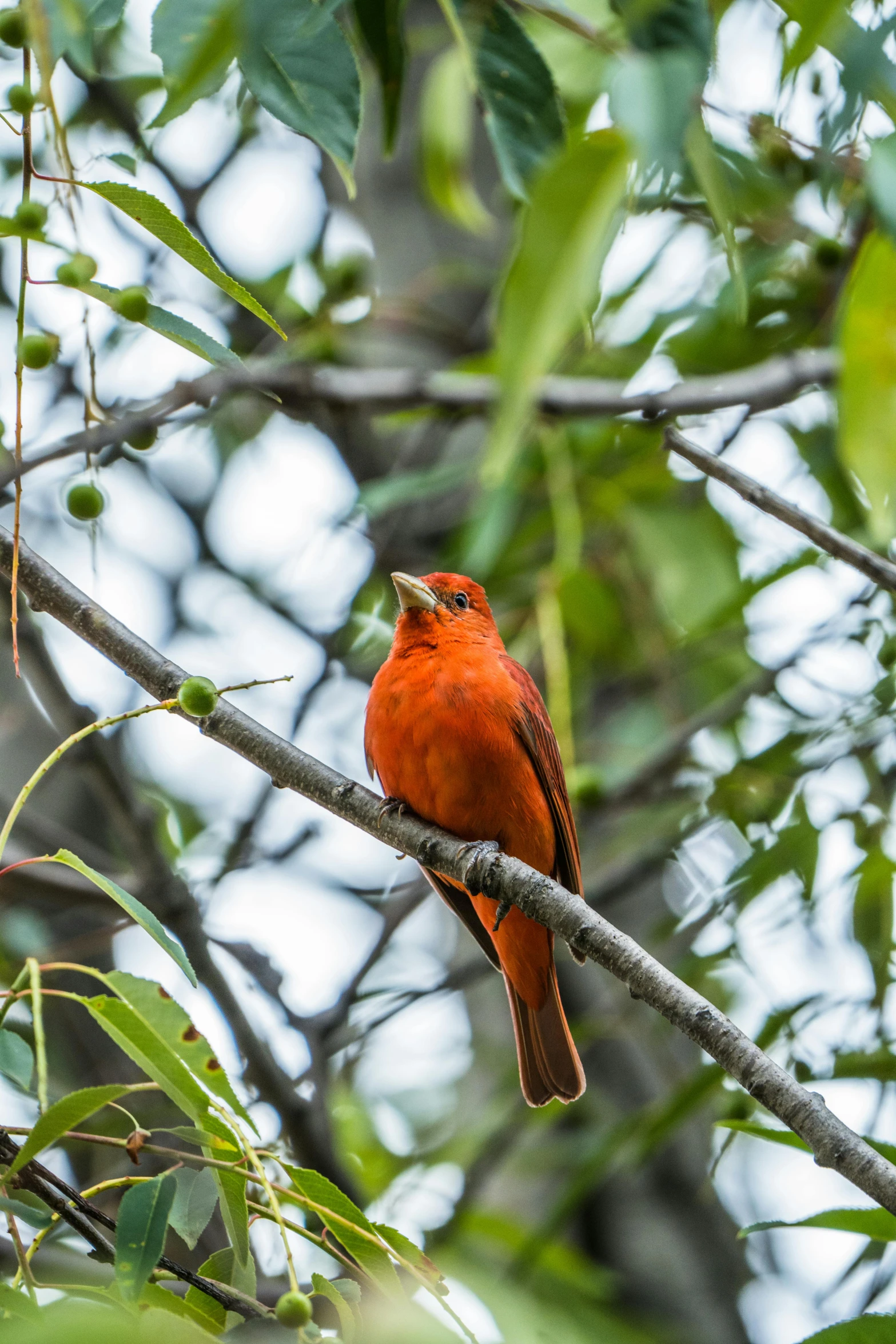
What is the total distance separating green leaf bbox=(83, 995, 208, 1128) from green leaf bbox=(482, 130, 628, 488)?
0.96m

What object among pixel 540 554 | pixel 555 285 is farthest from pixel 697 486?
pixel 555 285

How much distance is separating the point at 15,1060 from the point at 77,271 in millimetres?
1274

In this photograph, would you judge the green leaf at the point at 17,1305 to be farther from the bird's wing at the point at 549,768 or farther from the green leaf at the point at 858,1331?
the bird's wing at the point at 549,768

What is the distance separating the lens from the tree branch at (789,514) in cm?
274

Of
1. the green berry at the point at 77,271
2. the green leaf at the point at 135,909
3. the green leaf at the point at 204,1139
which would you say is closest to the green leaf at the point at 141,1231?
the green leaf at the point at 204,1139

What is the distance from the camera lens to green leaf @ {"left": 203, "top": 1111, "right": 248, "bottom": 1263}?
71.2 inches

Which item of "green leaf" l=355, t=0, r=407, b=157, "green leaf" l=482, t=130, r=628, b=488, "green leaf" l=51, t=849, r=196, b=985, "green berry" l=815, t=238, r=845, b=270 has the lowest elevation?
"green leaf" l=51, t=849, r=196, b=985

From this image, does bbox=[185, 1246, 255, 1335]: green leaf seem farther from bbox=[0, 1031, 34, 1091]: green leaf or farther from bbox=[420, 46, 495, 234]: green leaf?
bbox=[420, 46, 495, 234]: green leaf

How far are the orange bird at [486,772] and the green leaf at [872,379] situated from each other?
176 centimetres

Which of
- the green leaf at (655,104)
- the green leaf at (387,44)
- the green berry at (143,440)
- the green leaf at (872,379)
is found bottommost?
the green leaf at (655,104)

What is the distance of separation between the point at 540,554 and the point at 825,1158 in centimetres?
427

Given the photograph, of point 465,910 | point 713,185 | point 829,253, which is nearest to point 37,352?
point 713,185

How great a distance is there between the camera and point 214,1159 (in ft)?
6.05

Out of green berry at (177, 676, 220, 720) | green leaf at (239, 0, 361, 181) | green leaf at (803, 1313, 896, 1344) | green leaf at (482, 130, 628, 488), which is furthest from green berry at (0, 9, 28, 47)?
green leaf at (803, 1313, 896, 1344)
